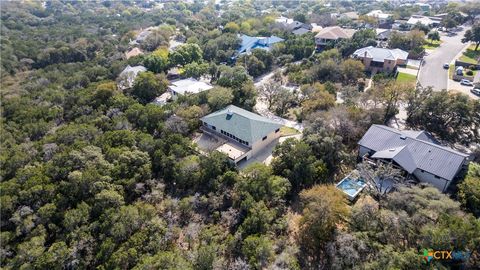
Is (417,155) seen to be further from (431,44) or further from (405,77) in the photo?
(431,44)

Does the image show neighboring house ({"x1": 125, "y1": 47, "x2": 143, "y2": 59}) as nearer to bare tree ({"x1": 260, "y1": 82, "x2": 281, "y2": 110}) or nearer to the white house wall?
bare tree ({"x1": 260, "y1": 82, "x2": 281, "y2": 110})

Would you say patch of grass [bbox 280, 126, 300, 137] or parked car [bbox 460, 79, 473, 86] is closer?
patch of grass [bbox 280, 126, 300, 137]

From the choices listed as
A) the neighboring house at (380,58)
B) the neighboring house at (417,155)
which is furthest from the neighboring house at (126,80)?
the neighboring house at (380,58)

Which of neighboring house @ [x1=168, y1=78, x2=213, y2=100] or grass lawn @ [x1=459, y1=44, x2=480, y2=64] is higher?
neighboring house @ [x1=168, y1=78, x2=213, y2=100]

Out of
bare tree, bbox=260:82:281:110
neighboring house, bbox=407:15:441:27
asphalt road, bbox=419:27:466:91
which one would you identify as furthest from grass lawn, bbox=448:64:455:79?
bare tree, bbox=260:82:281:110

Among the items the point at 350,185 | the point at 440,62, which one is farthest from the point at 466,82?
the point at 350,185

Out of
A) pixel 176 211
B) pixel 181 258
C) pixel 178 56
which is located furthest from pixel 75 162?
pixel 178 56
